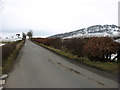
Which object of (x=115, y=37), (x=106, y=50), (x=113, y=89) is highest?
(x=115, y=37)

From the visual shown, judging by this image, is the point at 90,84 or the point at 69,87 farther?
the point at 90,84

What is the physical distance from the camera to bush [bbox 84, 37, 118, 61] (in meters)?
10.4

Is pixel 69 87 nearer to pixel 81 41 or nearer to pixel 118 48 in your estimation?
pixel 118 48

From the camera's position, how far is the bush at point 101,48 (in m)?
10.4

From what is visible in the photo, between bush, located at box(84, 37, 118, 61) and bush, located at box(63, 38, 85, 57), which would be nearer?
bush, located at box(84, 37, 118, 61)

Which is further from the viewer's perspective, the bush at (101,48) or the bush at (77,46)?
the bush at (77,46)

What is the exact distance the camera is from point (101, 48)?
10664mm

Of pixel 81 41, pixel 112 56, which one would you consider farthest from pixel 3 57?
pixel 112 56

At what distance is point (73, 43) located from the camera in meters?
17.0

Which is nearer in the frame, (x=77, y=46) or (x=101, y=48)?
(x=101, y=48)

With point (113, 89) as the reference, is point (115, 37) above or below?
above

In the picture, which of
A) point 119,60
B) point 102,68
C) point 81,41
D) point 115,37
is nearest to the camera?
point 102,68

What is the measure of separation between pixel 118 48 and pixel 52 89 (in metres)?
6.76

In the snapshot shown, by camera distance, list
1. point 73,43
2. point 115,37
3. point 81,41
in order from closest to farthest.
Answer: point 115,37 → point 81,41 → point 73,43
